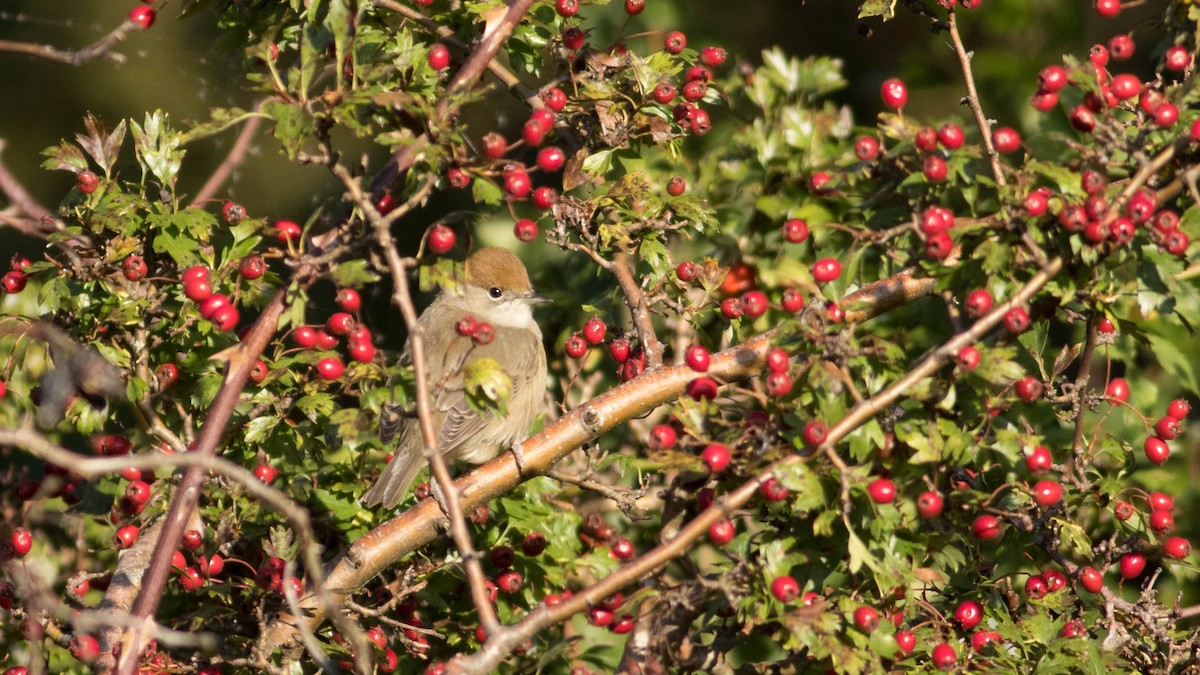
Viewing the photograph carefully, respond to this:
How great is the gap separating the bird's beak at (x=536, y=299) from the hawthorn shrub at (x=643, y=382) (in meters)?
0.70

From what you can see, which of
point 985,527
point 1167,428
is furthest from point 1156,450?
point 985,527

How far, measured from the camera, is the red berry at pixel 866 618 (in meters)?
2.72

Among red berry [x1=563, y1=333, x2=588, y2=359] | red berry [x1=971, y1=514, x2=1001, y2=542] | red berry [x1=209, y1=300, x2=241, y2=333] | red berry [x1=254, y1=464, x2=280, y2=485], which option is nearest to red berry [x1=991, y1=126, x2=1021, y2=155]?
red berry [x1=971, y1=514, x2=1001, y2=542]

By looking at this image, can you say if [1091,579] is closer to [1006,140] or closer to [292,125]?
[1006,140]

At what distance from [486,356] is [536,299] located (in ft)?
1.15

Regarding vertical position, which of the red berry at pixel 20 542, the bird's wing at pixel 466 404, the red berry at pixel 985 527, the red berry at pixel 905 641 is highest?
the red berry at pixel 985 527

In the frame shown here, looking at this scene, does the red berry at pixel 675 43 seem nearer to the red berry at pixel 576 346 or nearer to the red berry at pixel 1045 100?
the red berry at pixel 576 346

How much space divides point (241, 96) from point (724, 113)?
2580 millimetres

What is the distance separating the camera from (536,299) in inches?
201

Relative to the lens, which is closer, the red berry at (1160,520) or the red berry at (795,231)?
the red berry at (795,231)

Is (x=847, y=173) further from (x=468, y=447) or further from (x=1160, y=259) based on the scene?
(x=468, y=447)

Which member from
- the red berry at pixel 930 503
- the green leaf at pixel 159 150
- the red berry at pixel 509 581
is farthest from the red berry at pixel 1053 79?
the green leaf at pixel 159 150

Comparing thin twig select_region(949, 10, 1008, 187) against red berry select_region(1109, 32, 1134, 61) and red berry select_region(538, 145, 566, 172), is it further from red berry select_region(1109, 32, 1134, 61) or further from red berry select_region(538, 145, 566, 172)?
red berry select_region(538, 145, 566, 172)

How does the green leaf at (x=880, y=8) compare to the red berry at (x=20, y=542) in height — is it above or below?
above
